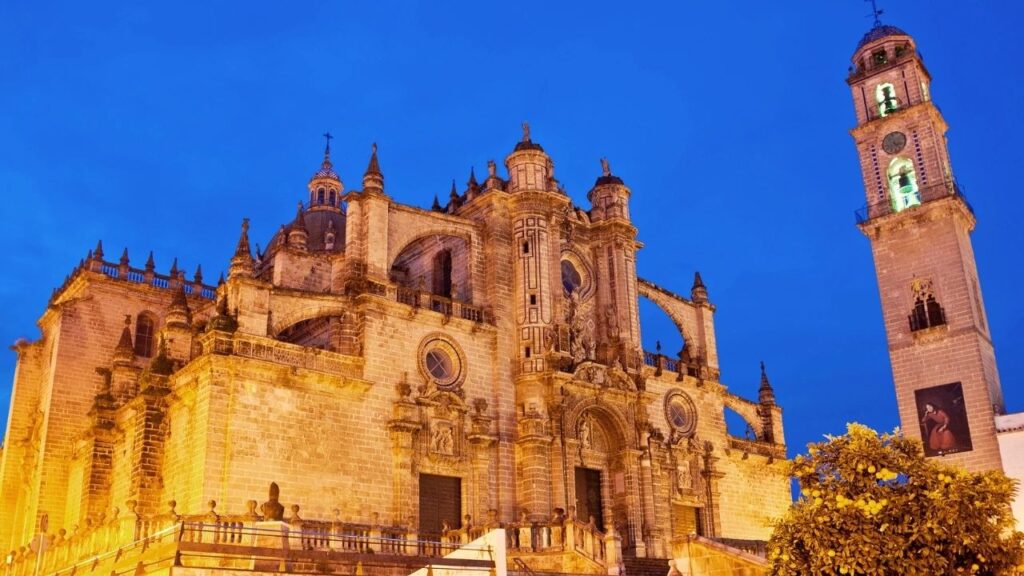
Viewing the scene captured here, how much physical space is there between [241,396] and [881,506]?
15.4 metres

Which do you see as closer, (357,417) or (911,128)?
(357,417)

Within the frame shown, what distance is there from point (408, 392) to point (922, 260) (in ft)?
69.8

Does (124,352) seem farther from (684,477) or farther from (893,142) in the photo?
(893,142)

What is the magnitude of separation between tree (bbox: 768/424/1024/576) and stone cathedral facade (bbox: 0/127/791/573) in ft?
27.1

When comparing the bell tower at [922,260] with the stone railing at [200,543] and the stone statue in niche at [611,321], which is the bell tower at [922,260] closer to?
the stone statue in niche at [611,321]

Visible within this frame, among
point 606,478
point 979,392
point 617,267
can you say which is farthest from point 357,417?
point 979,392

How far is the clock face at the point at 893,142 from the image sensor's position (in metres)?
38.5

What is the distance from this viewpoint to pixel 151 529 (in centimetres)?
1858

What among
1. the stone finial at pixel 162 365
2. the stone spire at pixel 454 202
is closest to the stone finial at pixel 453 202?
the stone spire at pixel 454 202

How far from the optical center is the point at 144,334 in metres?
34.7

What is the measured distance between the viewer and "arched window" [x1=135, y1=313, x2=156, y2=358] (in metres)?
34.6

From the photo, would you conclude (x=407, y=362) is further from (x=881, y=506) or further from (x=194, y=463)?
(x=881, y=506)

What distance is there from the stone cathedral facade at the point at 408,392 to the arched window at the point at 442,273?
0.25 feet

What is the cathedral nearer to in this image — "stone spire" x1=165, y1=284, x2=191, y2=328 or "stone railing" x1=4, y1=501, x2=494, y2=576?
"stone railing" x1=4, y1=501, x2=494, y2=576
